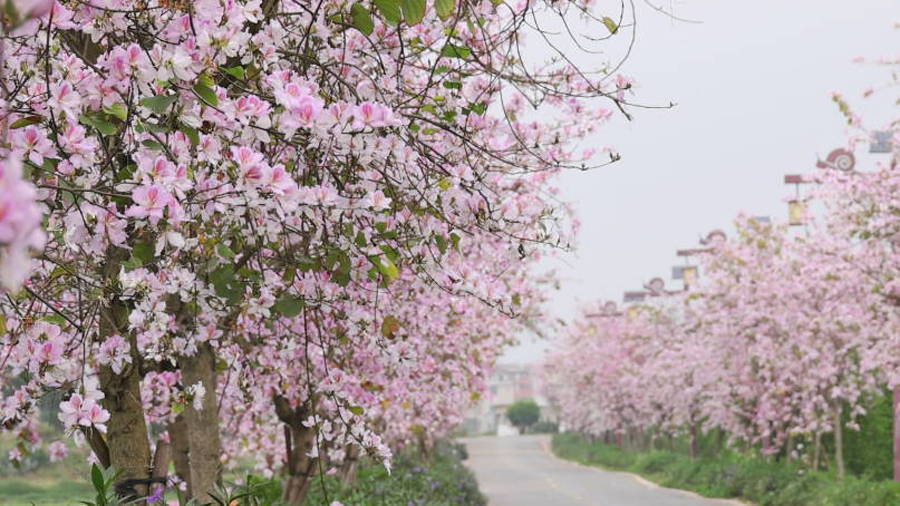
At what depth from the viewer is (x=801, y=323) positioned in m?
20.7

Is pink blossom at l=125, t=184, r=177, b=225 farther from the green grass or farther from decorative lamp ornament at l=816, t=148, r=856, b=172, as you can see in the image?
the green grass

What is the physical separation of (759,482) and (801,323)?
3.77 metres

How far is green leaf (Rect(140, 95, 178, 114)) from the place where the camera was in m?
3.12

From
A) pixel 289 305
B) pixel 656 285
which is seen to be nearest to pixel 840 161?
pixel 289 305

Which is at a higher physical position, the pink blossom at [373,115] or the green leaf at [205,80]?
the green leaf at [205,80]

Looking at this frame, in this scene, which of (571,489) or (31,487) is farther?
(31,487)

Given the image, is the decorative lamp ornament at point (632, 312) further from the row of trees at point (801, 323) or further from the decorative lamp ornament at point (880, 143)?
the decorative lamp ornament at point (880, 143)

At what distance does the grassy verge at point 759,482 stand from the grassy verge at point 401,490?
6.07 metres

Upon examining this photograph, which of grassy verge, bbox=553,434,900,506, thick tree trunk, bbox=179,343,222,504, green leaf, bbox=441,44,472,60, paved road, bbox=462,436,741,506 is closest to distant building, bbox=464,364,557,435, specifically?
paved road, bbox=462,436,741,506

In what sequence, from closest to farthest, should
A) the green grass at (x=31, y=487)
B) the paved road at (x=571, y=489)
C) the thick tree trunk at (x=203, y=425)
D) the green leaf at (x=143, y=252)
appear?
1. the green leaf at (x=143, y=252)
2. the thick tree trunk at (x=203, y=425)
3. the paved road at (x=571, y=489)
4. the green grass at (x=31, y=487)

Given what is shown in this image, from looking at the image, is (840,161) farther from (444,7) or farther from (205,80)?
Result: (205,80)

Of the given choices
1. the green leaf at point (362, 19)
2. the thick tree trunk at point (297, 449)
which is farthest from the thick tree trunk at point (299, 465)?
the green leaf at point (362, 19)

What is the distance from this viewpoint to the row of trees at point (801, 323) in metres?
15.4

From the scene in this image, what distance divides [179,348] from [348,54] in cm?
167
